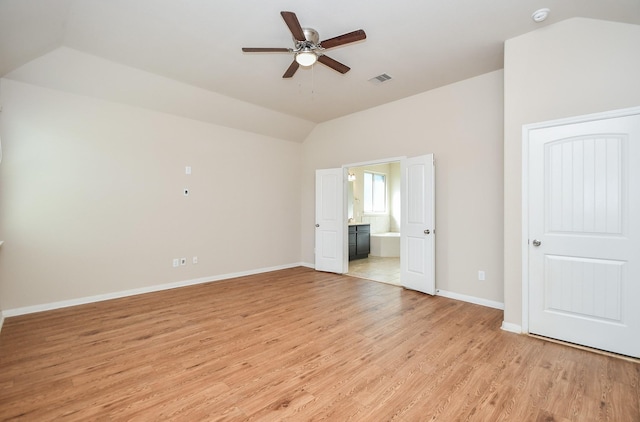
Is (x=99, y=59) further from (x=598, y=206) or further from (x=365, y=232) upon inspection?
(x=365, y=232)

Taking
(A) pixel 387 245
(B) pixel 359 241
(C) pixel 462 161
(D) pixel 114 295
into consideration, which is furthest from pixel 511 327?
(D) pixel 114 295

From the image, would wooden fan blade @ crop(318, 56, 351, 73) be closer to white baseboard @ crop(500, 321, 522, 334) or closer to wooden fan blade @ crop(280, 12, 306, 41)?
wooden fan blade @ crop(280, 12, 306, 41)

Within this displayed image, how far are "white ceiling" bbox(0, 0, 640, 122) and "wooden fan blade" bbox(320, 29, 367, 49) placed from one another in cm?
32

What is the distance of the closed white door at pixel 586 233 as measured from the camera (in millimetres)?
2500

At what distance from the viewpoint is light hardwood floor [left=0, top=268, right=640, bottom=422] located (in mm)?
1842

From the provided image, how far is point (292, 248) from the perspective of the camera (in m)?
6.54

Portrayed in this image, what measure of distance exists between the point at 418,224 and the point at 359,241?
10.1 ft

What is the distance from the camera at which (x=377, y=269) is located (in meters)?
6.17

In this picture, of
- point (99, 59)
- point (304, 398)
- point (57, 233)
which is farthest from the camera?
point (57, 233)

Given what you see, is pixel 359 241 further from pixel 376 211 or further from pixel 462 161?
pixel 462 161

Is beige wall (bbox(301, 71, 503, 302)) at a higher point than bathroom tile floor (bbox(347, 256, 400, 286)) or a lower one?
higher

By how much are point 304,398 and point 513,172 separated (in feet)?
9.89

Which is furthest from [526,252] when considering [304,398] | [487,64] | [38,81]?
[38,81]

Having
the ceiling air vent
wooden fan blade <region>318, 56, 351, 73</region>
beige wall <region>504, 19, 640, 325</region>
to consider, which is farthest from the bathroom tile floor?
wooden fan blade <region>318, 56, 351, 73</region>
